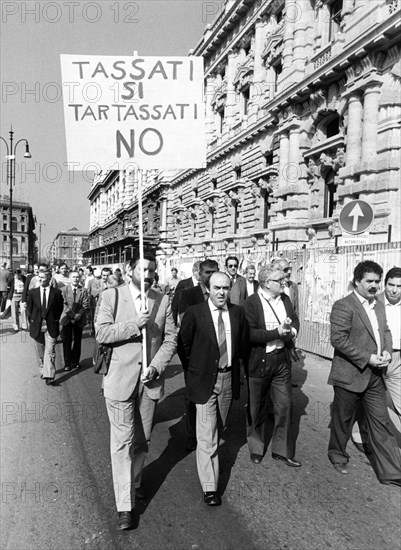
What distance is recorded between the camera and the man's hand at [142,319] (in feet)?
10.6

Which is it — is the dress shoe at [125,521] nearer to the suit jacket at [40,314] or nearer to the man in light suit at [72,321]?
the suit jacket at [40,314]

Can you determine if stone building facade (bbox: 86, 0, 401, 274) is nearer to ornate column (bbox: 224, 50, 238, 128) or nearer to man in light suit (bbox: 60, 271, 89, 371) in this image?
ornate column (bbox: 224, 50, 238, 128)

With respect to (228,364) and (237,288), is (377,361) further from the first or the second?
(237,288)

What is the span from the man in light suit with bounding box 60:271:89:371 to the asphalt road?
93.4 inches

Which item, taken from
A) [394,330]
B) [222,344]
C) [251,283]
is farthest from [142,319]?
[251,283]

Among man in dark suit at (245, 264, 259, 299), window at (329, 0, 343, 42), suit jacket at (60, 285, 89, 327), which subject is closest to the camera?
suit jacket at (60, 285, 89, 327)

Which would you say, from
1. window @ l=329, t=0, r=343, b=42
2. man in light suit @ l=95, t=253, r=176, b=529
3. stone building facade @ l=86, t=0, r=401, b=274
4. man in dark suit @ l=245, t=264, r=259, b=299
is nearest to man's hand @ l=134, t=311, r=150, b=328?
man in light suit @ l=95, t=253, r=176, b=529

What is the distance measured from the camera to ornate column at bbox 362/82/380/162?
15461 mm

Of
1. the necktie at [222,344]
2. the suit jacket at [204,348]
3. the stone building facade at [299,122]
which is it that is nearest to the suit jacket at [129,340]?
the suit jacket at [204,348]

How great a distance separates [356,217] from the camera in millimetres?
8305

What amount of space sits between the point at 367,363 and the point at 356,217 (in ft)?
16.7

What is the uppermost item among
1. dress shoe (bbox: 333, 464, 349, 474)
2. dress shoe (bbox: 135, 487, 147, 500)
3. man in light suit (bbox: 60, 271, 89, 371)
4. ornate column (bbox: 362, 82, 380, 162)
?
ornate column (bbox: 362, 82, 380, 162)

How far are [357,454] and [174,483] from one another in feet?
6.90

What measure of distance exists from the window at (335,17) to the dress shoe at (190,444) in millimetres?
19485
